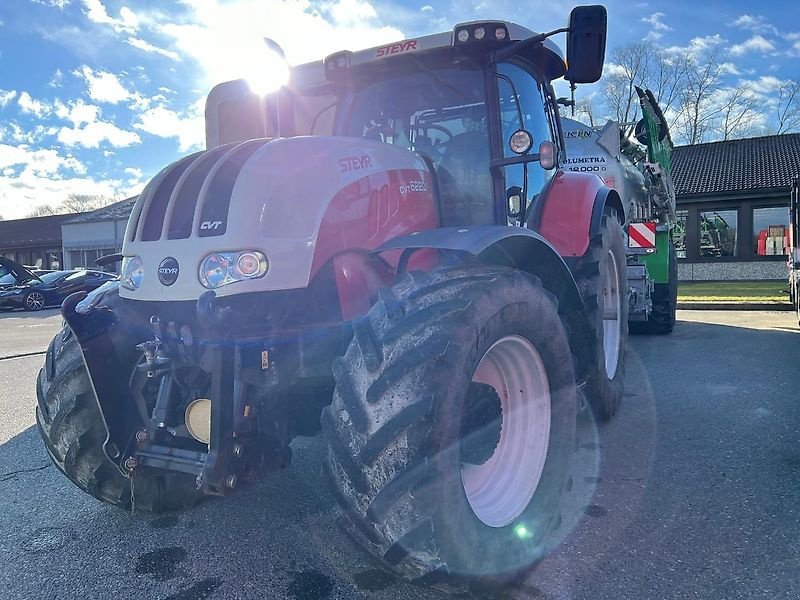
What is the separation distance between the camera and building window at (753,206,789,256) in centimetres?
2381

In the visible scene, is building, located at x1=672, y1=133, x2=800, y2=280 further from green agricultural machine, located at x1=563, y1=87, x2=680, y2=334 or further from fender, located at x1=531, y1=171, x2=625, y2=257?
fender, located at x1=531, y1=171, x2=625, y2=257

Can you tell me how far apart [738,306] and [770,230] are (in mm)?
13462

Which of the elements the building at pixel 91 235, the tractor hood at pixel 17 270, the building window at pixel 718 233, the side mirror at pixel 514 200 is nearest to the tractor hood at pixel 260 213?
the side mirror at pixel 514 200

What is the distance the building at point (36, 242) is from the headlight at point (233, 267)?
149ft

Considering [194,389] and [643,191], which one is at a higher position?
[643,191]

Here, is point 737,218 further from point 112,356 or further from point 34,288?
point 112,356

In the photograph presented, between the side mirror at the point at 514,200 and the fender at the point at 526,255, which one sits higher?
the side mirror at the point at 514,200

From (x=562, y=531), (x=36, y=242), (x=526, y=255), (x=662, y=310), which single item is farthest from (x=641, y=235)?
(x=36, y=242)

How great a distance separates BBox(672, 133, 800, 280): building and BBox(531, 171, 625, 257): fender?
20.9 meters

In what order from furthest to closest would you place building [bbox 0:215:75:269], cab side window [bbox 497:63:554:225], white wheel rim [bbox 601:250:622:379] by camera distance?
building [bbox 0:215:75:269] < white wheel rim [bbox 601:250:622:379] < cab side window [bbox 497:63:554:225]

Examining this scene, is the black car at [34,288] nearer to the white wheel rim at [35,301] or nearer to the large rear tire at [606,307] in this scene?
the white wheel rim at [35,301]

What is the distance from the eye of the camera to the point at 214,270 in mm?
2410

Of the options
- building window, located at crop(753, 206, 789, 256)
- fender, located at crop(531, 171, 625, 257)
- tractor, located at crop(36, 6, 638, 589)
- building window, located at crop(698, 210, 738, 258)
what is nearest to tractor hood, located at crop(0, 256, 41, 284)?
tractor, located at crop(36, 6, 638, 589)

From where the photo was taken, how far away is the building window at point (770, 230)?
2381cm
